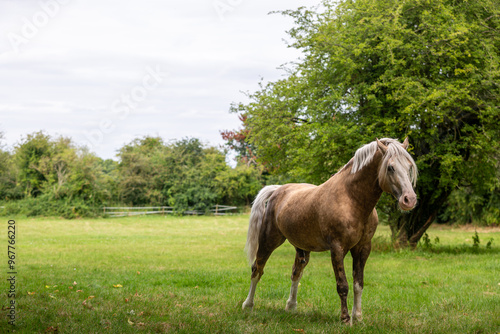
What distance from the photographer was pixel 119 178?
3472 centimetres

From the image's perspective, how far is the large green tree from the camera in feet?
37.3

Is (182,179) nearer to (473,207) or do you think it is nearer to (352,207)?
(473,207)

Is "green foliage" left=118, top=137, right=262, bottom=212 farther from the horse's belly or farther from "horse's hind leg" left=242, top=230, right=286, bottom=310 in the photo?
the horse's belly

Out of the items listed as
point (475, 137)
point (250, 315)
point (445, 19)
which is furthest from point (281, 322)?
point (445, 19)

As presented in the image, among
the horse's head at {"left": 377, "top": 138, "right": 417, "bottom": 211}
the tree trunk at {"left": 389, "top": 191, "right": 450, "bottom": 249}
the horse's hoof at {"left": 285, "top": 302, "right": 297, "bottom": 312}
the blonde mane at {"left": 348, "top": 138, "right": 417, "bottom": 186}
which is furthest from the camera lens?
the tree trunk at {"left": 389, "top": 191, "right": 450, "bottom": 249}

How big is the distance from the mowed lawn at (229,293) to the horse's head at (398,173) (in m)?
1.57

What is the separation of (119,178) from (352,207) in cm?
3208

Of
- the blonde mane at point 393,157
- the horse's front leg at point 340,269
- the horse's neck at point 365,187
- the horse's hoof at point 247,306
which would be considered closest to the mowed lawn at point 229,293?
the horse's hoof at point 247,306

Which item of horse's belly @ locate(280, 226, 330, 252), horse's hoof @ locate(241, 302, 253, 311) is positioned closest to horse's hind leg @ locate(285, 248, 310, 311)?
horse's belly @ locate(280, 226, 330, 252)

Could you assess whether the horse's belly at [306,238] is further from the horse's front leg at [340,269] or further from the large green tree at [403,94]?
the large green tree at [403,94]

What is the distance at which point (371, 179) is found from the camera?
482cm

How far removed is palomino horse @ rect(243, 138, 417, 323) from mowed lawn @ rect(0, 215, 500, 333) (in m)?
0.75

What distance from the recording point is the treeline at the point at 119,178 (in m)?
30.0

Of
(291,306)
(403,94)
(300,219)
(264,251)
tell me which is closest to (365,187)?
(300,219)
